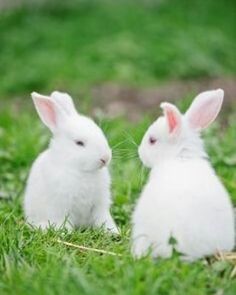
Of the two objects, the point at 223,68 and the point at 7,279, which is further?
the point at 223,68

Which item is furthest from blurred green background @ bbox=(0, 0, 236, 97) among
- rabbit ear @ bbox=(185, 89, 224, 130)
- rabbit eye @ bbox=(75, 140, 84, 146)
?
rabbit ear @ bbox=(185, 89, 224, 130)

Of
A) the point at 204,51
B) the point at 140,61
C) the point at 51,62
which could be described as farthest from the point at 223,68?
the point at 51,62

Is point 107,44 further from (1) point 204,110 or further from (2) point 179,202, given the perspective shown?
(2) point 179,202

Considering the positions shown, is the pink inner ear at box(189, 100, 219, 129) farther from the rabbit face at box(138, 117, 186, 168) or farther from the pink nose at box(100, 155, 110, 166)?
the pink nose at box(100, 155, 110, 166)

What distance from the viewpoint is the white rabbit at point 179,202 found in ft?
12.9

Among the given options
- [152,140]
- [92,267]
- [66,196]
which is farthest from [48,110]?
[92,267]

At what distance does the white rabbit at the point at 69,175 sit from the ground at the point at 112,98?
16 cm

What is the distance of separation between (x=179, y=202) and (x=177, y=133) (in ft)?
1.28

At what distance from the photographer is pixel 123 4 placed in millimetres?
13336

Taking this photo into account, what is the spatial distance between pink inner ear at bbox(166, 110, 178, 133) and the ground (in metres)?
0.47

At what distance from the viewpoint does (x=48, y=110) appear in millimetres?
4949

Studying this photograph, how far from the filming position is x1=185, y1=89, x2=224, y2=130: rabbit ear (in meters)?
4.28

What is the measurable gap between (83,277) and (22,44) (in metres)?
7.73

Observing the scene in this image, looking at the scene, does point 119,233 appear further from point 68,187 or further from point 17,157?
point 17,157
